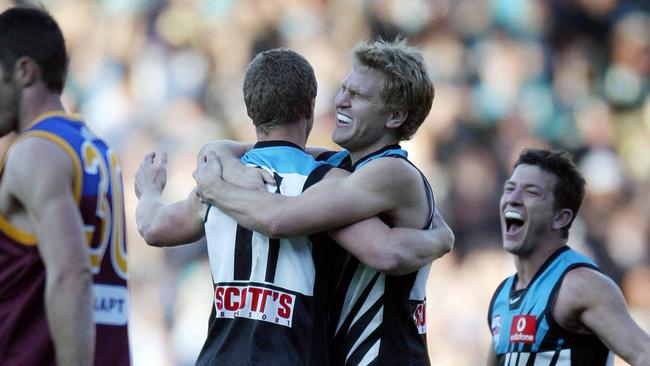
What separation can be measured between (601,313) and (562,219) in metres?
0.64

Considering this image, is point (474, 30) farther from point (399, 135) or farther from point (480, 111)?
point (399, 135)

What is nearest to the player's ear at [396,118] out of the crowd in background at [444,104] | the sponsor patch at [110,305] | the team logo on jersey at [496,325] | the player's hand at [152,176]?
the player's hand at [152,176]

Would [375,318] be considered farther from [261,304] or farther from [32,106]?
[32,106]

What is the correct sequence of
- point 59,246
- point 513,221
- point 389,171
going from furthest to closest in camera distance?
point 513,221 → point 389,171 → point 59,246

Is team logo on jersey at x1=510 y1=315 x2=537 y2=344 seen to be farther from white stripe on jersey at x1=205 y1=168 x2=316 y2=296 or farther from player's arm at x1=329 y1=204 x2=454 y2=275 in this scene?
white stripe on jersey at x1=205 y1=168 x2=316 y2=296

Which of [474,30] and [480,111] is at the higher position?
[474,30]

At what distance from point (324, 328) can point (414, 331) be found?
35 centimetres

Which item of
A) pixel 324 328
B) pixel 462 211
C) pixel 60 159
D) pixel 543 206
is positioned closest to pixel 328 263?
pixel 324 328

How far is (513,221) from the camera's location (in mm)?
4883

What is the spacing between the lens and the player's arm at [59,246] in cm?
279

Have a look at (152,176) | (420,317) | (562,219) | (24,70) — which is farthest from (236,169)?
(562,219)

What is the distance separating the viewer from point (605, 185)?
851 cm

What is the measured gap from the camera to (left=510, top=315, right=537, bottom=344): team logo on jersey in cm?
438

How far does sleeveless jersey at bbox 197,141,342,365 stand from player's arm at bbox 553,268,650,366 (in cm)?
112
